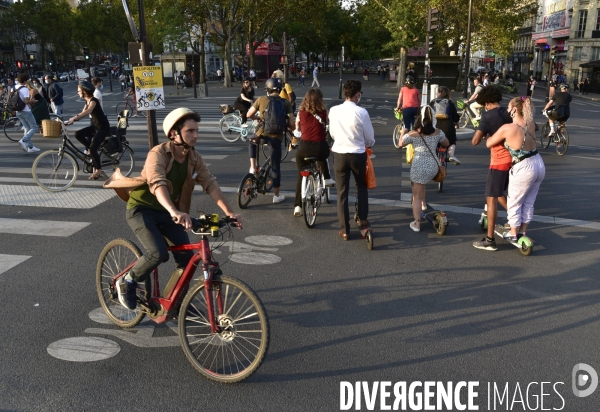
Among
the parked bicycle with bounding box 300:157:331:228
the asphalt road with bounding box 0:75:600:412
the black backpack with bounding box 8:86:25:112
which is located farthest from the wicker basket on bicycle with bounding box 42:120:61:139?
the black backpack with bounding box 8:86:25:112

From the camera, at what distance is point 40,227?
24.0ft

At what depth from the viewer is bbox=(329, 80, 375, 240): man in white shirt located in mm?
6449

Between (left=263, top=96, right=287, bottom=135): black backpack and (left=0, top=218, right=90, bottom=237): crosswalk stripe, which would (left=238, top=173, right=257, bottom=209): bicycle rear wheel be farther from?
(left=0, top=218, right=90, bottom=237): crosswalk stripe

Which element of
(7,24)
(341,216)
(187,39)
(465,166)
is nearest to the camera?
(341,216)

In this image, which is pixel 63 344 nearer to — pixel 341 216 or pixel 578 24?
pixel 341 216

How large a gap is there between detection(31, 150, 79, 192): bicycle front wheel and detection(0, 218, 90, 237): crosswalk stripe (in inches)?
64.9

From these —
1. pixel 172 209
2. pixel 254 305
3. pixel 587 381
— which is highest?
pixel 172 209

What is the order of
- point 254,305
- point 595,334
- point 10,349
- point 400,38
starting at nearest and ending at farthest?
point 254,305 < point 10,349 < point 595,334 < point 400,38

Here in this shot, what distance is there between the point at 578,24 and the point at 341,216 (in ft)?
208

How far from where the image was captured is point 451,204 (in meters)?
8.85

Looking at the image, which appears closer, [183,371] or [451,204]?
[183,371]

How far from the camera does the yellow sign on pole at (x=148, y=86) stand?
10.5 m

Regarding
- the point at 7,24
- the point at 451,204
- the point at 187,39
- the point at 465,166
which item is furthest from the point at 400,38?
the point at 7,24

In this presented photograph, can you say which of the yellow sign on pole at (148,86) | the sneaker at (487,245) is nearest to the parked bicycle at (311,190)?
the sneaker at (487,245)
